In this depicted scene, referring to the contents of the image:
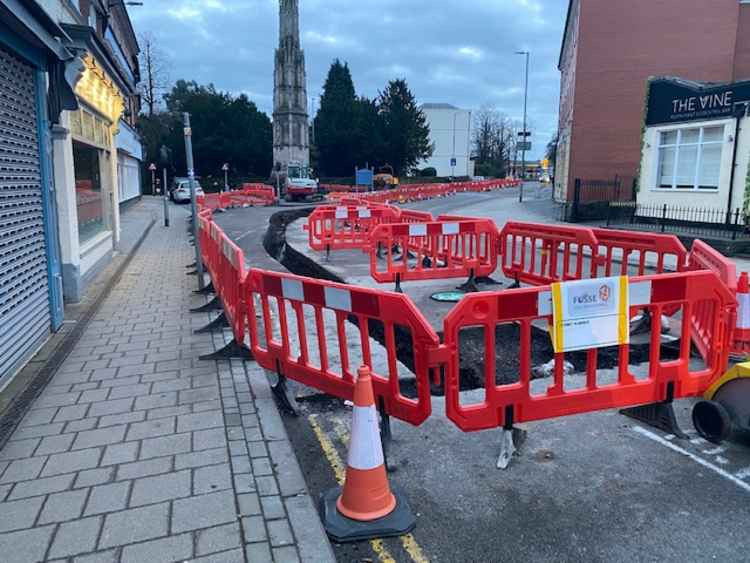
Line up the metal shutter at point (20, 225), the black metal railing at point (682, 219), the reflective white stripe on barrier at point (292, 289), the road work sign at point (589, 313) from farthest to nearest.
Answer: the black metal railing at point (682, 219)
the metal shutter at point (20, 225)
the reflective white stripe on barrier at point (292, 289)
the road work sign at point (589, 313)

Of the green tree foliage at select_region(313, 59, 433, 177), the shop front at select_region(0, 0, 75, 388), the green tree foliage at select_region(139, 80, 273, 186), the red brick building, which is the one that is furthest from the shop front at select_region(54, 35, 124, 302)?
the green tree foliage at select_region(313, 59, 433, 177)

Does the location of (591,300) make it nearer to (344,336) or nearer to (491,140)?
(344,336)

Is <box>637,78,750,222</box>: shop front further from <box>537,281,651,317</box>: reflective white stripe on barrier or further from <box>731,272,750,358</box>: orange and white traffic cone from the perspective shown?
<box>537,281,651,317</box>: reflective white stripe on barrier

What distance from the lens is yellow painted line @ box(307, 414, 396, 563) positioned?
3115 millimetres

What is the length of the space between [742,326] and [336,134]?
66.6m

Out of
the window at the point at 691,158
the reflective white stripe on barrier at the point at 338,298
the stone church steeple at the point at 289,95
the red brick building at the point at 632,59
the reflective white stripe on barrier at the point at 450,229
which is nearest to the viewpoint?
the reflective white stripe on barrier at the point at 338,298

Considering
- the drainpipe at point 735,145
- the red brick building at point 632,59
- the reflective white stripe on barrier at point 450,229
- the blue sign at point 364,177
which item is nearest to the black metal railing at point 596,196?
the red brick building at point 632,59

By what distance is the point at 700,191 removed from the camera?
759 inches

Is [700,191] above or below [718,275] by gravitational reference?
above

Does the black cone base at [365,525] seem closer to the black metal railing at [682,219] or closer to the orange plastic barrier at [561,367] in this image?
the orange plastic barrier at [561,367]

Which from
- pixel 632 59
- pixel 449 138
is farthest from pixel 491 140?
pixel 632 59

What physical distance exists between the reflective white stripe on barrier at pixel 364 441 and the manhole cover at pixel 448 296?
5932mm

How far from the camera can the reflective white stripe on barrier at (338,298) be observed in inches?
167

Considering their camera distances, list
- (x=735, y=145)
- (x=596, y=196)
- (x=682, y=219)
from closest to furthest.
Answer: (x=735, y=145)
(x=682, y=219)
(x=596, y=196)
